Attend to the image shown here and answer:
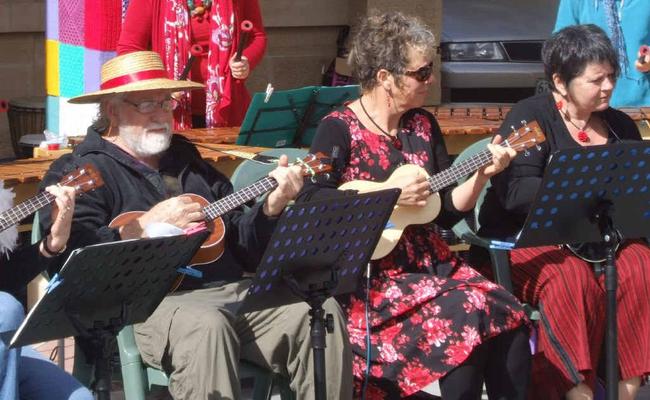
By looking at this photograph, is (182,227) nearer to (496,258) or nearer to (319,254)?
(319,254)

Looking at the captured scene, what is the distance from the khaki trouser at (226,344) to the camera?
442cm

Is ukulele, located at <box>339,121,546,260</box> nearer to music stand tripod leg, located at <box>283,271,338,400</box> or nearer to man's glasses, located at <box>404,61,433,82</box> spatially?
man's glasses, located at <box>404,61,433,82</box>

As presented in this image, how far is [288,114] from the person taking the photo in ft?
20.3

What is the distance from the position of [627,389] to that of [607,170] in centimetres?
100

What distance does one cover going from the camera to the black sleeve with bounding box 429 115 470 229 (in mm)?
5195

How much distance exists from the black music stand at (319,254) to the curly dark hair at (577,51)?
1.40m

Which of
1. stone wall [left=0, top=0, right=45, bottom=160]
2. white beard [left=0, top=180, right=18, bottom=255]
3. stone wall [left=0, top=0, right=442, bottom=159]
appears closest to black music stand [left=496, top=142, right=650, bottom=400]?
white beard [left=0, top=180, right=18, bottom=255]

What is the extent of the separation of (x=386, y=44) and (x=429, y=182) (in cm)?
58

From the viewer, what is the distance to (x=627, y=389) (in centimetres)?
528

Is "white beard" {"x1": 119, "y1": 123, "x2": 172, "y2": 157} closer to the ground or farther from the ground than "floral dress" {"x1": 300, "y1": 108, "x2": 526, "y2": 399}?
farther from the ground

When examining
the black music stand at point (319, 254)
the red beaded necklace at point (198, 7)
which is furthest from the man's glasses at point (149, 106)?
the red beaded necklace at point (198, 7)

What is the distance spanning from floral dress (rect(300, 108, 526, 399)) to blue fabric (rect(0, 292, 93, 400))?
43.8 inches

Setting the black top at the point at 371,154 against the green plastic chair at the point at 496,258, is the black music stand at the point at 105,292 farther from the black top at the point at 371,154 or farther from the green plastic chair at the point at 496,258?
the green plastic chair at the point at 496,258

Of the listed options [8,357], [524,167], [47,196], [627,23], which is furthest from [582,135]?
[8,357]
